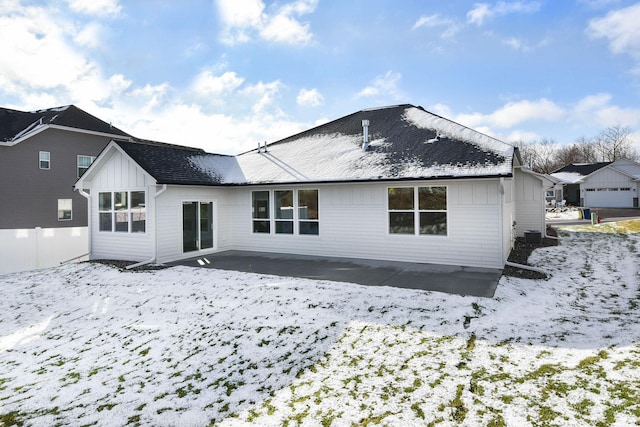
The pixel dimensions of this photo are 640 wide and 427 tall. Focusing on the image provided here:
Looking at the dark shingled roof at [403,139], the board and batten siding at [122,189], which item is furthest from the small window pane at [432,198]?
the board and batten siding at [122,189]

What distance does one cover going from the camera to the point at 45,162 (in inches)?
803

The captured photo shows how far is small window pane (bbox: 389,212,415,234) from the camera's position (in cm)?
1111

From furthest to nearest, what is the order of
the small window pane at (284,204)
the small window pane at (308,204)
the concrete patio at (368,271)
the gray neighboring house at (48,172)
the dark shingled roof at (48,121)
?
the dark shingled roof at (48,121) < the gray neighboring house at (48,172) < the small window pane at (284,204) < the small window pane at (308,204) < the concrete patio at (368,271)

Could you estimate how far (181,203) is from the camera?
41.9 feet

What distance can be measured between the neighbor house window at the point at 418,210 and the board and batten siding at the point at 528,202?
7.74 meters

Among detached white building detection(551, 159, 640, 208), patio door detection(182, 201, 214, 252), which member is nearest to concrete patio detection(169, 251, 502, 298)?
patio door detection(182, 201, 214, 252)

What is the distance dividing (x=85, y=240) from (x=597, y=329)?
68.2ft

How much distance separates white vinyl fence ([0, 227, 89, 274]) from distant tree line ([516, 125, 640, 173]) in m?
55.5

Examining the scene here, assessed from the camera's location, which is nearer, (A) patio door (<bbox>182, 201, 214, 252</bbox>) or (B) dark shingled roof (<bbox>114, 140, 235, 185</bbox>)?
(B) dark shingled roof (<bbox>114, 140, 235, 185</bbox>)

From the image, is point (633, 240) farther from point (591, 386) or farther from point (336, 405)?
point (336, 405)

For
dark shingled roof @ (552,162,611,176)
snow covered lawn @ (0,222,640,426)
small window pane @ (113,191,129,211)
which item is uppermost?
dark shingled roof @ (552,162,611,176)

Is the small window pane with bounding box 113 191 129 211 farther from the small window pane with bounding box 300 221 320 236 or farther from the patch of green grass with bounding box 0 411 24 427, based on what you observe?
the patch of green grass with bounding box 0 411 24 427

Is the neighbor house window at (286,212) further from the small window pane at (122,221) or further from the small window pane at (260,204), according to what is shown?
the small window pane at (122,221)

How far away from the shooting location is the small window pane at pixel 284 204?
43.8 feet
